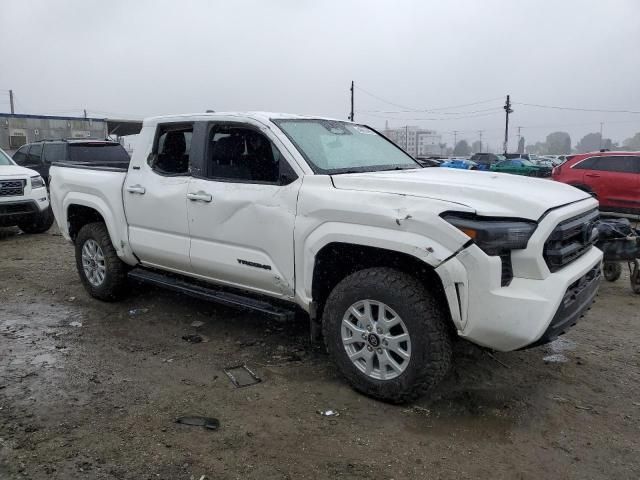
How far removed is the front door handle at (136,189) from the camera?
15.5ft

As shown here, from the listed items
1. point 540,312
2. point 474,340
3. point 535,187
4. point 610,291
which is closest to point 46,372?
point 474,340

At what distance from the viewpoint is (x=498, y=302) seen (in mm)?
2928

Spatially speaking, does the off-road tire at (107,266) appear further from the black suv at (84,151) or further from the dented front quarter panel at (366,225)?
the black suv at (84,151)

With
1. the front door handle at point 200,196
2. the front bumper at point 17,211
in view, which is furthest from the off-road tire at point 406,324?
the front bumper at point 17,211

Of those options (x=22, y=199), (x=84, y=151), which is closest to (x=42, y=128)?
(x=84, y=151)

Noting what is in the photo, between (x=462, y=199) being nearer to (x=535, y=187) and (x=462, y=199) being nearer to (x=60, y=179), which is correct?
(x=535, y=187)

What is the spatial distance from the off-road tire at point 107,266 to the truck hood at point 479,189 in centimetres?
280

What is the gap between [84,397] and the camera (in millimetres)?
3572

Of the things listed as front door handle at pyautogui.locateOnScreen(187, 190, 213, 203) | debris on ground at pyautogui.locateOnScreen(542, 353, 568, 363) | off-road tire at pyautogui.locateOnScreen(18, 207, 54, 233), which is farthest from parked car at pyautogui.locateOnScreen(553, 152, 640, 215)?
off-road tire at pyautogui.locateOnScreen(18, 207, 54, 233)

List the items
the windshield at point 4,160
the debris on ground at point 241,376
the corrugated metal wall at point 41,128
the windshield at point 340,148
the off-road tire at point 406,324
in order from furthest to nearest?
the corrugated metal wall at point 41,128 < the windshield at point 4,160 < the windshield at point 340,148 < the debris on ground at point 241,376 < the off-road tire at point 406,324

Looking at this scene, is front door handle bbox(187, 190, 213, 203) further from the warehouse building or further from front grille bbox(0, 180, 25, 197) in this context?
the warehouse building

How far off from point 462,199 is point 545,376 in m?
1.67

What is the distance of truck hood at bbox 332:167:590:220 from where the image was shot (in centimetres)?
305

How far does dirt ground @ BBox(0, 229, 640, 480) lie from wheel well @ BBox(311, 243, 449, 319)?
68cm
